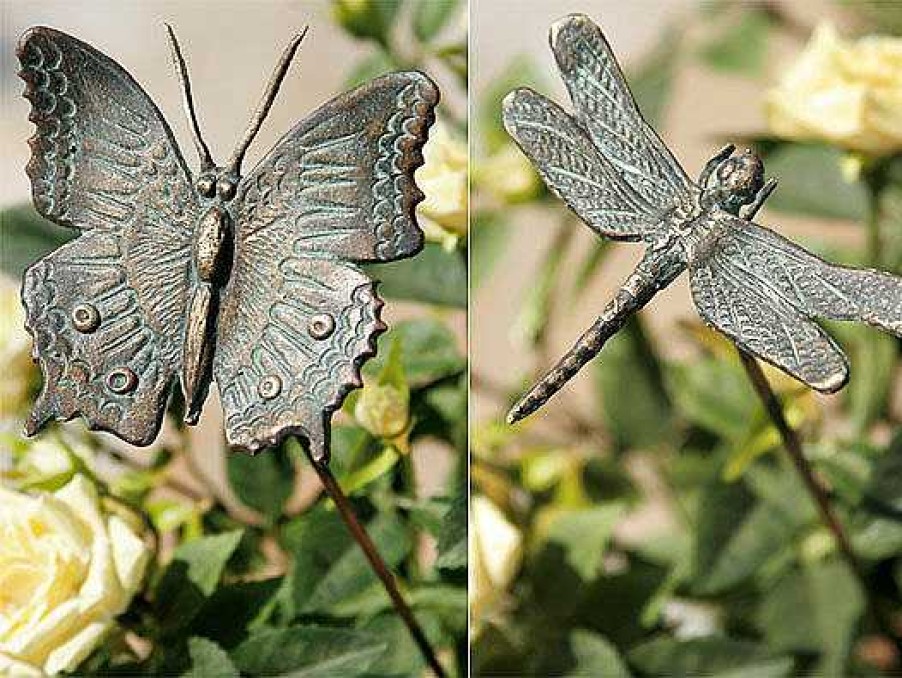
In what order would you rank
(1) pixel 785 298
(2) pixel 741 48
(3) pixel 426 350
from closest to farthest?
1. (1) pixel 785 298
2. (3) pixel 426 350
3. (2) pixel 741 48

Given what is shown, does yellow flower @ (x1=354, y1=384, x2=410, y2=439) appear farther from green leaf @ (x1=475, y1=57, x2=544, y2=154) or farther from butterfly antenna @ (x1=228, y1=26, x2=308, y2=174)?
green leaf @ (x1=475, y1=57, x2=544, y2=154)

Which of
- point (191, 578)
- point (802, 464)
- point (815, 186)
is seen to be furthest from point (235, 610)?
point (815, 186)

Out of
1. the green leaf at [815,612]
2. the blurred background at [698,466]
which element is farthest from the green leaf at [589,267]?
the green leaf at [815,612]

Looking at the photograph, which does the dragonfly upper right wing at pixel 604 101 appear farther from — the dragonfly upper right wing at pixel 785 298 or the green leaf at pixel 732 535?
the green leaf at pixel 732 535

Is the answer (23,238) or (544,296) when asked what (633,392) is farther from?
(23,238)

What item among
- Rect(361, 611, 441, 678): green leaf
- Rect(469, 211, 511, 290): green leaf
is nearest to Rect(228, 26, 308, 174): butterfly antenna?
Rect(361, 611, 441, 678): green leaf
